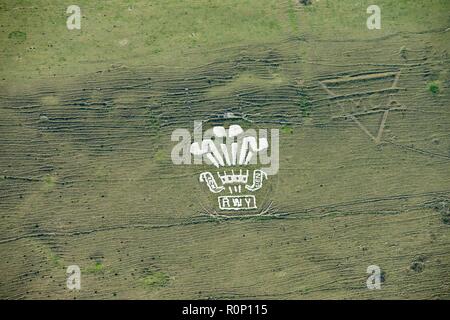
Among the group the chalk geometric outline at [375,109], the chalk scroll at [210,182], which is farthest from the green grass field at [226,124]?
the chalk scroll at [210,182]

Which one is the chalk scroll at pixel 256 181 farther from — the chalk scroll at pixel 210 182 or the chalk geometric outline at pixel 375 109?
the chalk geometric outline at pixel 375 109

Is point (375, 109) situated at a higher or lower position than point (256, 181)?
higher

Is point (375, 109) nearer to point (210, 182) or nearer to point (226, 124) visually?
point (226, 124)

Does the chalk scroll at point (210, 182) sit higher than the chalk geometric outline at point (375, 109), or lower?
lower

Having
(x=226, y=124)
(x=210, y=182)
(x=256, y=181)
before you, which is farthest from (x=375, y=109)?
(x=210, y=182)
